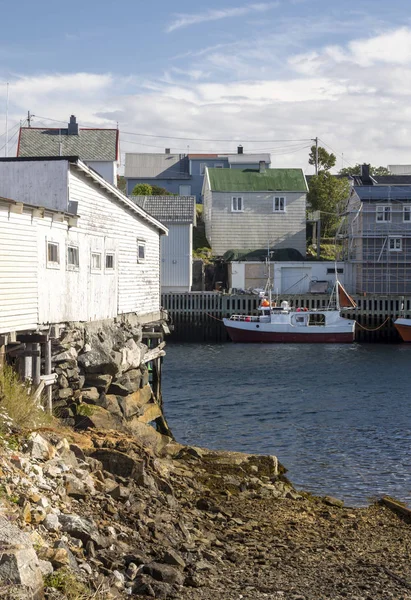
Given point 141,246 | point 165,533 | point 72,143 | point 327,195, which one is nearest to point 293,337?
point 72,143

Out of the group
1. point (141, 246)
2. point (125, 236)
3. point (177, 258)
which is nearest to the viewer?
point (125, 236)

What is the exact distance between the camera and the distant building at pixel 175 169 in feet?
294

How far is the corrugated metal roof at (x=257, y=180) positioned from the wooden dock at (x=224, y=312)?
13.7 m

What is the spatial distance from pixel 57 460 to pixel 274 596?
4.09m

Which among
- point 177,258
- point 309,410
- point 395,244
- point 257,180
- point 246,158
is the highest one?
point 246,158

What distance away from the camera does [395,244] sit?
2621 inches

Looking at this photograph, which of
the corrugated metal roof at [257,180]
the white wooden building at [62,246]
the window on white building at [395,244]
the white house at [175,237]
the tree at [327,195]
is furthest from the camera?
the tree at [327,195]

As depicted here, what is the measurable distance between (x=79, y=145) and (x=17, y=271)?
43166 millimetres

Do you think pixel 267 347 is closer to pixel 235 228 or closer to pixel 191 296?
pixel 191 296

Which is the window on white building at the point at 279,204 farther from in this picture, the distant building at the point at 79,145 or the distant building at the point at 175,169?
the distant building at the point at 79,145

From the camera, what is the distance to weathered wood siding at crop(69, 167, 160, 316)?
864 inches

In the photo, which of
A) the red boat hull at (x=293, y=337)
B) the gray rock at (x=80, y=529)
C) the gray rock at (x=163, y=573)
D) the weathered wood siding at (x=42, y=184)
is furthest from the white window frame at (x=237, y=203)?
the gray rock at (x=163, y=573)

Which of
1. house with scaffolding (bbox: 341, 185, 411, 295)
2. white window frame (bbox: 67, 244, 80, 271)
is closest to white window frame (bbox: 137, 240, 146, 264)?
white window frame (bbox: 67, 244, 80, 271)

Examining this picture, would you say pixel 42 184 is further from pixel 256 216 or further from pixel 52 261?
pixel 256 216
